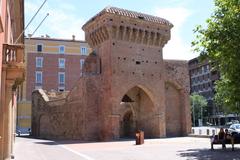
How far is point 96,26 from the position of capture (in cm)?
3222

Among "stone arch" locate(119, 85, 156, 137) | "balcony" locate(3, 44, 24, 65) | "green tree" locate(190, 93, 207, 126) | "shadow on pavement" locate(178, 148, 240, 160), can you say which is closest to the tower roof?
"stone arch" locate(119, 85, 156, 137)

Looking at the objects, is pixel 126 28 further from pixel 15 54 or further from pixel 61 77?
pixel 61 77

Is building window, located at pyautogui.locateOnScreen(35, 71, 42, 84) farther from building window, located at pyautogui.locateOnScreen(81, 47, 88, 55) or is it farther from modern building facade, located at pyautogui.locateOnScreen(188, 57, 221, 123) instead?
modern building facade, located at pyautogui.locateOnScreen(188, 57, 221, 123)

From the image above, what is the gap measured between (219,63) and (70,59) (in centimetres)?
4756

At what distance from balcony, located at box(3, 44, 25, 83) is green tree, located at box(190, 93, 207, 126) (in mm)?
67926

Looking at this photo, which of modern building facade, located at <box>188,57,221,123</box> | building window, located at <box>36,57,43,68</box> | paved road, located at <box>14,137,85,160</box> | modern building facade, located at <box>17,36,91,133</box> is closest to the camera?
paved road, located at <box>14,137,85,160</box>

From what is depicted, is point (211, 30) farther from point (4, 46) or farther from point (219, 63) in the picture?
point (4, 46)

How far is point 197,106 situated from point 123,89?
49640 mm

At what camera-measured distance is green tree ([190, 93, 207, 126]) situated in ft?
248

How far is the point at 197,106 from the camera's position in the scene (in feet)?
252

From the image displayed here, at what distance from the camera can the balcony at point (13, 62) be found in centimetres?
991

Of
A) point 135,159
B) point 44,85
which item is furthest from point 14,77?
point 44,85

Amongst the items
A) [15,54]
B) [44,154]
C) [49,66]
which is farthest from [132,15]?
[49,66]

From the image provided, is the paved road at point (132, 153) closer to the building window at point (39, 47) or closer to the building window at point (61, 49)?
the building window at point (39, 47)
